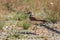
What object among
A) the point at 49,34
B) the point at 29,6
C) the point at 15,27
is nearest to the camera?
the point at 49,34

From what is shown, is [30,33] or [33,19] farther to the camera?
[33,19]

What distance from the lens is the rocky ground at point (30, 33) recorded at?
1212cm

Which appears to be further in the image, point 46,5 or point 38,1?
point 38,1

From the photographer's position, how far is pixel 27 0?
21.3 m

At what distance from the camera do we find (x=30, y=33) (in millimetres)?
13062

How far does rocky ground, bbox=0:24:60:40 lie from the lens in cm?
1212

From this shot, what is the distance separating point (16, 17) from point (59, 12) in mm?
2314

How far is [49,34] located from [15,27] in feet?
6.90

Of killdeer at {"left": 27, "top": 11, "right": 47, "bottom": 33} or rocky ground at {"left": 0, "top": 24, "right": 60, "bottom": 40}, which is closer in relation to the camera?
rocky ground at {"left": 0, "top": 24, "right": 60, "bottom": 40}

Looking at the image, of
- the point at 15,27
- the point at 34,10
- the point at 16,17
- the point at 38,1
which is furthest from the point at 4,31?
the point at 38,1

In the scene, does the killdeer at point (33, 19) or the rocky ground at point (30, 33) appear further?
the killdeer at point (33, 19)

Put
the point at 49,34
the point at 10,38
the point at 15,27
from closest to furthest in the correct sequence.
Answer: the point at 10,38
the point at 49,34
the point at 15,27

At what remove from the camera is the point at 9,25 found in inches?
588

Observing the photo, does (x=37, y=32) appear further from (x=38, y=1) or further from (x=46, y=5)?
(x=38, y=1)
